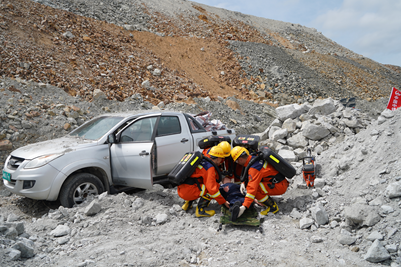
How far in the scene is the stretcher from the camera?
3916 mm

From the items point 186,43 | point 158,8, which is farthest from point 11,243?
point 158,8

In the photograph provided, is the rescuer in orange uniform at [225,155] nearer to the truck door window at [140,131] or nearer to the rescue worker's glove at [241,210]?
the rescue worker's glove at [241,210]

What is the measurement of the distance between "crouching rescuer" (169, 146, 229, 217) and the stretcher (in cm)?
13

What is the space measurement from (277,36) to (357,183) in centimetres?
2865

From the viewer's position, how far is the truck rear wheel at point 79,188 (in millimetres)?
4473

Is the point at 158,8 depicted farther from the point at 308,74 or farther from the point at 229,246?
the point at 229,246

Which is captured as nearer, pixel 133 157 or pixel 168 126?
pixel 133 157

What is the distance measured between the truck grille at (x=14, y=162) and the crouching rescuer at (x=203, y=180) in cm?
252

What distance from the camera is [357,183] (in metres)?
4.27

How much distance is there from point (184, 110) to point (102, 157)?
7432mm

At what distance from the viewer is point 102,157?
4.88 meters

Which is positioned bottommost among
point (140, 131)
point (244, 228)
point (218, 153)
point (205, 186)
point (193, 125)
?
point (244, 228)

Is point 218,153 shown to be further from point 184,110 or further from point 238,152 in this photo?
point 184,110

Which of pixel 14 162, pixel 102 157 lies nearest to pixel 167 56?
pixel 102 157
